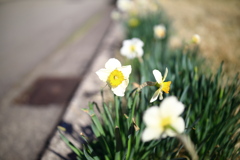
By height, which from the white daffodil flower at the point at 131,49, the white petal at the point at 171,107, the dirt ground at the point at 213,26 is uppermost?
the white petal at the point at 171,107

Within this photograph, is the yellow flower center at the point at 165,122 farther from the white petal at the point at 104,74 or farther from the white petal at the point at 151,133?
the white petal at the point at 104,74

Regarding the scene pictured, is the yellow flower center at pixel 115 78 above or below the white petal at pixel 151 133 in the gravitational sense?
above

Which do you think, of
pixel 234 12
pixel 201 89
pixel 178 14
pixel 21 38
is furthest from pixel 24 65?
pixel 234 12

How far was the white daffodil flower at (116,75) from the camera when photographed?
0.94 meters

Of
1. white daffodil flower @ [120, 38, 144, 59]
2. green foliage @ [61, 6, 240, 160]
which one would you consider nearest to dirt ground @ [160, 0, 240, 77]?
green foliage @ [61, 6, 240, 160]

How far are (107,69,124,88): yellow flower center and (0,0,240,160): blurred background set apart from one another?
1120 millimetres

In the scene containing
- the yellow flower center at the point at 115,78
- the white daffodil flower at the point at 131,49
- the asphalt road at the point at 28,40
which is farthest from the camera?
the asphalt road at the point at 28,40

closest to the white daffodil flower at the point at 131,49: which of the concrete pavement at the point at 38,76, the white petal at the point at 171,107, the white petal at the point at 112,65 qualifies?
the white petal at the point at 112,65

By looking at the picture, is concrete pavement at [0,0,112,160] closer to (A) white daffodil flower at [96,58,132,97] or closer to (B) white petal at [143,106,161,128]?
(A) white daffodil flower at [96,58,132,97]

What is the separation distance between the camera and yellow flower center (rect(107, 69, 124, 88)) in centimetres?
94

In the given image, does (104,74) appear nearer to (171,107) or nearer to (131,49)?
(171,107)

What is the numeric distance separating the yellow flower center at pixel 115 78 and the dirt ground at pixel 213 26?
1555 mm

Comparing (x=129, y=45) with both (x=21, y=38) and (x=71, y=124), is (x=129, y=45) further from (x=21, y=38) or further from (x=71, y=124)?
(x=21, y=38)

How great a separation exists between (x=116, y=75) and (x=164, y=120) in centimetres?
38
